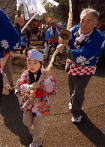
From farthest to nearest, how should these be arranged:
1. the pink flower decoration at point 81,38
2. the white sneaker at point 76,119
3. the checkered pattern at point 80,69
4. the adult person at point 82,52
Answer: the white sneaker at point 76,119
the checkered pattern at point 80,69
the pink flower decoration at point 81,38
the adult person at point 82,52

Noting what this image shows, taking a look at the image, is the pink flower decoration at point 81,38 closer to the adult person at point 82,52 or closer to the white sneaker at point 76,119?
the adult person at point 82,52

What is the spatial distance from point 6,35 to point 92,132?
6.02 ft

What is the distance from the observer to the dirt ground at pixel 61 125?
385 centimetres

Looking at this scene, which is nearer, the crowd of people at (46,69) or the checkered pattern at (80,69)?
the crowd of people at (46,69)

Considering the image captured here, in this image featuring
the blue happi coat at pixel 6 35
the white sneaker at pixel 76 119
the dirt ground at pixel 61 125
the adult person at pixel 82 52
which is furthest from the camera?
the white sneaker at pixel 76 119

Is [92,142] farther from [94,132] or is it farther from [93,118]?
[93,118]

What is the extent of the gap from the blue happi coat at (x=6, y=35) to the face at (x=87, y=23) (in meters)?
0.94

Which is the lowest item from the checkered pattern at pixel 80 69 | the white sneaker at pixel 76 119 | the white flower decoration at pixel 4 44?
the white sneaker at pixel 76 119

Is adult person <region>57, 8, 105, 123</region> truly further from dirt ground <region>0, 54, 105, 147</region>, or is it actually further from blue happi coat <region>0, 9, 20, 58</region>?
blue happi coat <region>0, 9, 20, 58</region>

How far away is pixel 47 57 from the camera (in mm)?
9625

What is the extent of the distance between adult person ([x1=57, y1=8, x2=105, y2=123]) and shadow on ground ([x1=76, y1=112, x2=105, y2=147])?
0.12 metres

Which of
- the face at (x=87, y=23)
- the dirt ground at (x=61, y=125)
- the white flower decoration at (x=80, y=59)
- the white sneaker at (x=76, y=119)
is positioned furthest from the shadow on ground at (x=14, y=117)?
the face at (x=87, y=23)

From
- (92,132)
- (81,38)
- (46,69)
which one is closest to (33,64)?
(46,69)

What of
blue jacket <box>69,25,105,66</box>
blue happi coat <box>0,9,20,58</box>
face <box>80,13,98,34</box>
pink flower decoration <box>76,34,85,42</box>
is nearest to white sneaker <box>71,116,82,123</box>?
blue jacket <box>69,25,105,66</box>
